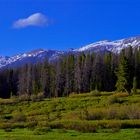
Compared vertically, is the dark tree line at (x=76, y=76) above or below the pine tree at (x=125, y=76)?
above

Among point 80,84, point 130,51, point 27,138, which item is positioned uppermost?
point 130,51

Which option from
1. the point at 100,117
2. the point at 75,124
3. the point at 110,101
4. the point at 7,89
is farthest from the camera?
the point at 7,89

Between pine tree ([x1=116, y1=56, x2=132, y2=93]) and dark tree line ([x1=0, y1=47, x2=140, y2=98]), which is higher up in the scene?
dark tree line ([x1=0, y1=47, x2=140, y2=98])

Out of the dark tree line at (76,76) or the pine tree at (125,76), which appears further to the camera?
the dark tree line at (76,76)

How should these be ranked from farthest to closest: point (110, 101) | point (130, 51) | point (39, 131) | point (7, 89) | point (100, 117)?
point (7, 89)
point (130, 51)
point (110, 101)
point (100, 117)
point (39, 131)

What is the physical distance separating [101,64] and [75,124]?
114767mm

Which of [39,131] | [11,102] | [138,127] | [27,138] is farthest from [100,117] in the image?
[11,102]

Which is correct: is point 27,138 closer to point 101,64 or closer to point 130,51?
point 101,64

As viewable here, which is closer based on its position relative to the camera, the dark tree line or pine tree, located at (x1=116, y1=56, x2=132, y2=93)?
pine tree, located at (x1=116, y1=56, x2=132, y2=93)

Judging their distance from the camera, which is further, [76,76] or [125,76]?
[76,76]

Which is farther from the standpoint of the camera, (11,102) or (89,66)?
(89,66)

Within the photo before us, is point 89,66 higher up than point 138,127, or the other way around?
point 89,66

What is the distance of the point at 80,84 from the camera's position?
150875 millimetres

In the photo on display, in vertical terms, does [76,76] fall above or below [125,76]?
above
